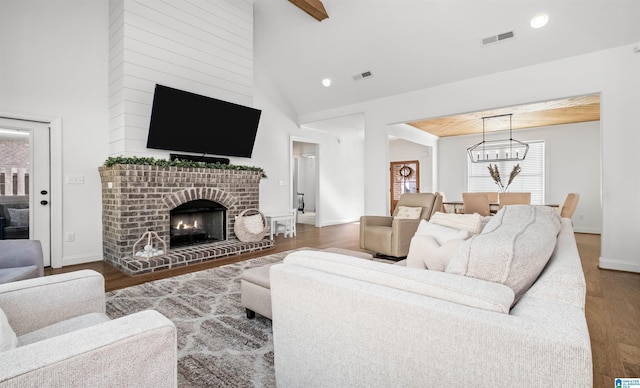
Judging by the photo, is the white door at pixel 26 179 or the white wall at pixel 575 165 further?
the white wall at pixel 575 165

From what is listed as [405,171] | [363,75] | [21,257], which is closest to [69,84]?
[21,257]

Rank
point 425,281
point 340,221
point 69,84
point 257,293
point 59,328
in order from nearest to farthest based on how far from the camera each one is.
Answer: point 425,281 < point 59,328 < point 257,293 < point 69,84 < point 340,221

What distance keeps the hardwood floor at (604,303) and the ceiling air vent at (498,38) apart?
3.10m

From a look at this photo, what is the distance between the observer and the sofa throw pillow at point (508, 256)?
→ 1.00 metres

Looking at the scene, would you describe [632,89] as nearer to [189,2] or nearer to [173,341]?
[173,341]

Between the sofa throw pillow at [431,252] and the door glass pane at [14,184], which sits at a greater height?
the door glass pane at [14,184]

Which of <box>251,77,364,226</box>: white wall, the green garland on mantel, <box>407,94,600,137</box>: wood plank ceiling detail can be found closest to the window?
<box>407,94,600,137</box>: wood plank ceiling detail

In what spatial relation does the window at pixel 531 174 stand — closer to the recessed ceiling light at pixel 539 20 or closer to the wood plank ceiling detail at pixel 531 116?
the wood plank ceiling detail at pixel 531 116

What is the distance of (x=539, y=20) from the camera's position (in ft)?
12.3

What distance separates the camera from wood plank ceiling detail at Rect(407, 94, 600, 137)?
5292 millimetres

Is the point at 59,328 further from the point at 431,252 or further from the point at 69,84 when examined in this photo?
the point at 69,84

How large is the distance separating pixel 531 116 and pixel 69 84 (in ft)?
25.9

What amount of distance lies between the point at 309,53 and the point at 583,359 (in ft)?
18.6

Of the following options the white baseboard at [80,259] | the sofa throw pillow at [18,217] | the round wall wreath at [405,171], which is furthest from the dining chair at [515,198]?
the sofa throw pillow at [18,217]
